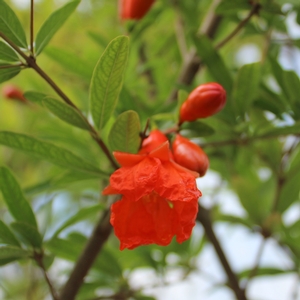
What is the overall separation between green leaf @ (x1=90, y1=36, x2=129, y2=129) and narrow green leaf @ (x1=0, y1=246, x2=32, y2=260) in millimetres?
182

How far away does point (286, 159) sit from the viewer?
2.74 ft

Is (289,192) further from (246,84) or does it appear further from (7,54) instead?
(7,54)

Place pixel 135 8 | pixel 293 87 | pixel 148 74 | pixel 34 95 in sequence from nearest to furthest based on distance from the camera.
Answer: pixel 34 95 → pixel 293 87 → pixel 135 8 → pixel 148 74

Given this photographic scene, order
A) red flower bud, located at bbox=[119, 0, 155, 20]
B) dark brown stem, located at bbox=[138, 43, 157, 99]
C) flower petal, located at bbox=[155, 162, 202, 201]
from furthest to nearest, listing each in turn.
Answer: dark brown stem, located at bbox=[138, 43, 157, 99]
red flower bud, located at bbox=[119, 0, 155, 20]
flower petal, located at bbox=[155, 162, 202, 201]

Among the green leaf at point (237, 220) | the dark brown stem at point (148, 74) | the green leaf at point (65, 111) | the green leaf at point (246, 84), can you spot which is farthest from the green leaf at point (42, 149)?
the dark brown stem at point (148, 74)

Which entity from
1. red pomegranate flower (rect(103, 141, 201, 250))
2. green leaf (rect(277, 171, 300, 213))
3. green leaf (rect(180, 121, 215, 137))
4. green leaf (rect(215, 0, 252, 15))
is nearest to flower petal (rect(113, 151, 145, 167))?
red pomegranate flower (rect(103, 141, 201, 250))

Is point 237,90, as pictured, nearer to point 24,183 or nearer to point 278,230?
point 278,230

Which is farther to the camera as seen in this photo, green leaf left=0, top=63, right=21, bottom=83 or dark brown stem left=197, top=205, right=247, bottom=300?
dark brown stem left=197, top=205, right=247, bottom=300

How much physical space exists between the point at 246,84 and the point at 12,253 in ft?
1.29

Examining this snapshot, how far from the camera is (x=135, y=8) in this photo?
29.5 inches

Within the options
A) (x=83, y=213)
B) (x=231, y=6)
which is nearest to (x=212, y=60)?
(x=231, y=6)

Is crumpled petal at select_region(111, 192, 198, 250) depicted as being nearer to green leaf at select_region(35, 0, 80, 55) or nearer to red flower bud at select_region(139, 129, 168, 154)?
red flower bud at select_region(139, 129, 168, 154)

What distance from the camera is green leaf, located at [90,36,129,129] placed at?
0.42 m

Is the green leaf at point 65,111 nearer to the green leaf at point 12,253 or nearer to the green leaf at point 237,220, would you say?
the green leaf at point 12,253
